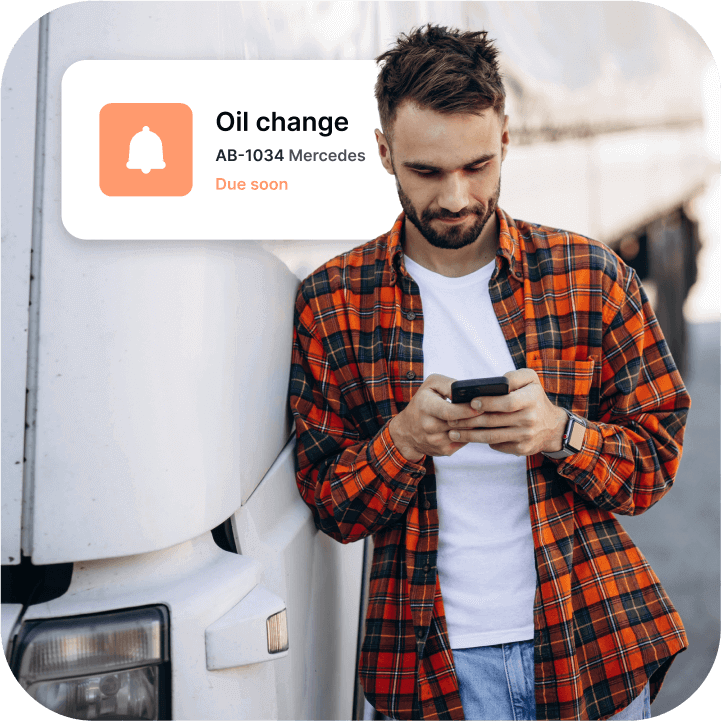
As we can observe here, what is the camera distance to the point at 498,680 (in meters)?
1.30

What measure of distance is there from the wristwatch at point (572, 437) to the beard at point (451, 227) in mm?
422

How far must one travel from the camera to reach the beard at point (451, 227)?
4.52 feet

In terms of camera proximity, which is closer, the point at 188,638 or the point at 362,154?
the point at 188,638

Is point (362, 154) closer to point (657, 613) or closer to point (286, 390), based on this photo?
point (286, 390)

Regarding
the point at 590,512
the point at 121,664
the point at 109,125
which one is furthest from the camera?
the point at 590,512

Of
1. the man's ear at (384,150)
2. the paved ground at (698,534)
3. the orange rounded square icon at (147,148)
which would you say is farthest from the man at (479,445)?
the orange rounded square icon at (147,148)

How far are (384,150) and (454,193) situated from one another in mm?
185

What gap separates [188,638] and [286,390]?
551 mm

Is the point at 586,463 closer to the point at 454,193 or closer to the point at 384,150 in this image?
the point at 454,193

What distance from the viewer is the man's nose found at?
1.34 meters

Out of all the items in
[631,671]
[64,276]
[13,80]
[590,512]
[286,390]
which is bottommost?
[631,671]

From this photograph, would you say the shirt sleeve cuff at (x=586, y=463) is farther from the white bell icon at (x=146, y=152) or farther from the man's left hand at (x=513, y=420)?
the white bell icon at (x=146, y=152)

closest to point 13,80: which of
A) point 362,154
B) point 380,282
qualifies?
point 362,154

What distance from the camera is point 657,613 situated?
52.7 inches
